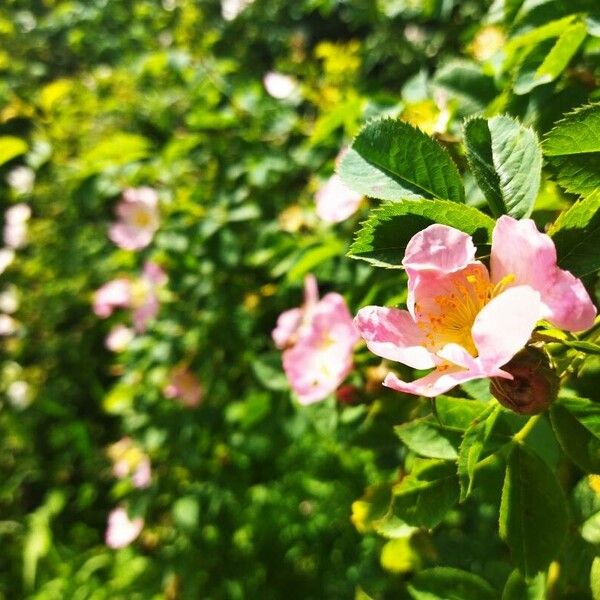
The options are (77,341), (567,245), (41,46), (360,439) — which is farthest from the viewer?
(41,46)

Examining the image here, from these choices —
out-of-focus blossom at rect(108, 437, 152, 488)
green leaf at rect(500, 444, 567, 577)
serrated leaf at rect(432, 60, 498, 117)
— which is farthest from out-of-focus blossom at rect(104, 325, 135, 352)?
green leaf at rect(500, 444, 567, 577)

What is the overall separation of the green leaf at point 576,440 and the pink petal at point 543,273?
5.9 inches

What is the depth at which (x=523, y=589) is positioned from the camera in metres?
0.58

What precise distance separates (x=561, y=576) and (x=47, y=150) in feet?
5.65

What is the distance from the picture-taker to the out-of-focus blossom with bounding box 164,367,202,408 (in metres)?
1.64

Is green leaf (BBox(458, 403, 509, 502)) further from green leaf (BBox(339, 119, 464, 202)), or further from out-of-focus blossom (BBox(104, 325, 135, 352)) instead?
out-of-focus blossom (BBox(104, 325, 135, 352))

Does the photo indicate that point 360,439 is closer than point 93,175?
Yes

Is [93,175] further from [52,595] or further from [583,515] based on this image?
[52,595]

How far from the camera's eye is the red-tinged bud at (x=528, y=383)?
0.43 m

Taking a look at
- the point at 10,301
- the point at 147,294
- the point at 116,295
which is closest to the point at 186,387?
the point at 147,294

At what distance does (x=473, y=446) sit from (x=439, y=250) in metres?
0.15

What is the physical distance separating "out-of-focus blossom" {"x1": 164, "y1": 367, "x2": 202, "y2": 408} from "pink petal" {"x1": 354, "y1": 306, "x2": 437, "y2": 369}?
3.98ft

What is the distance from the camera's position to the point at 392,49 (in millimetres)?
2162

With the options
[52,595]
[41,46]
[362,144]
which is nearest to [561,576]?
[362,144]
